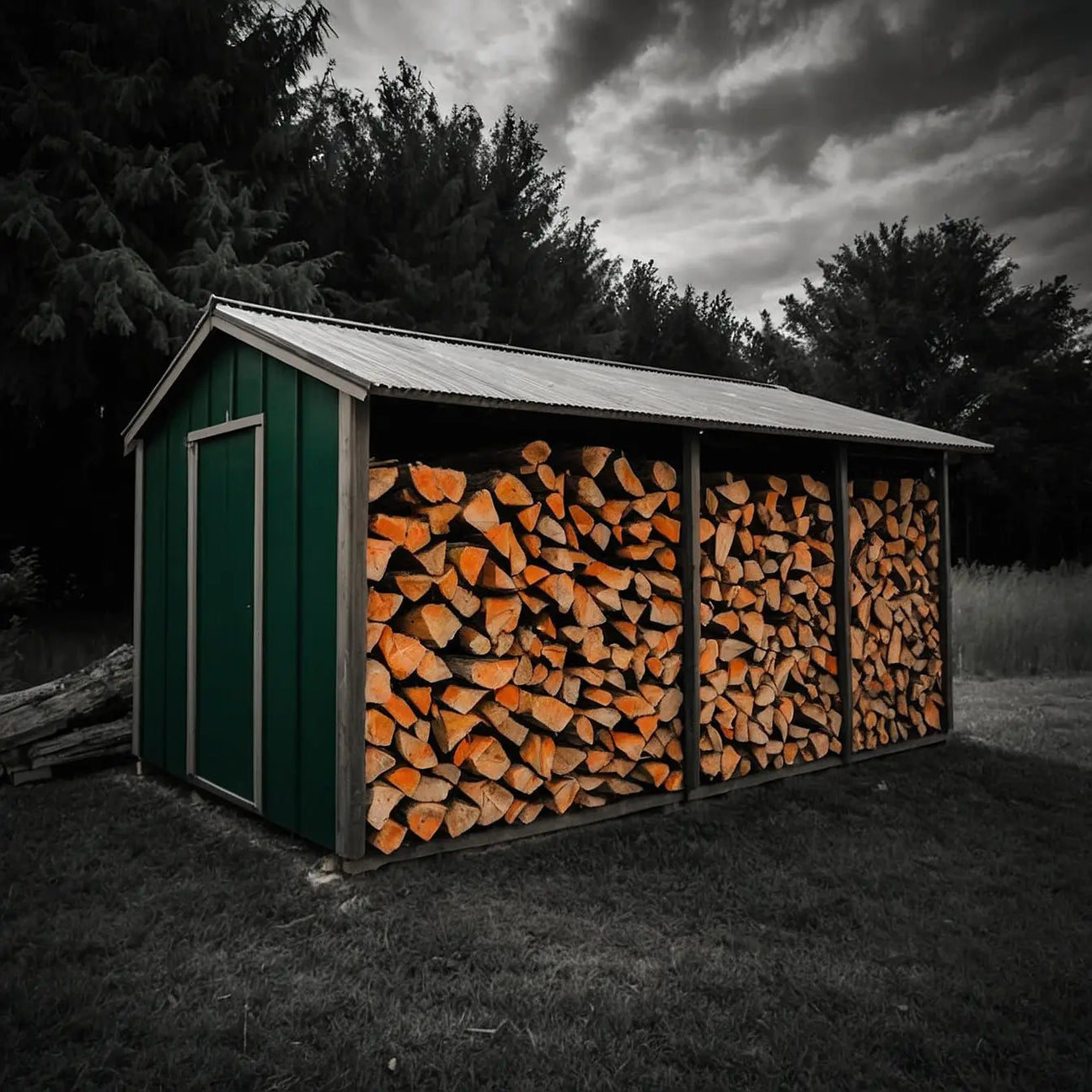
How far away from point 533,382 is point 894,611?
308cm

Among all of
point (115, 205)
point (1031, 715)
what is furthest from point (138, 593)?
point (1031, 715)

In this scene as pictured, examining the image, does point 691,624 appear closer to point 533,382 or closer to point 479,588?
point 479,588

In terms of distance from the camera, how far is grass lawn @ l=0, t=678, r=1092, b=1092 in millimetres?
2365

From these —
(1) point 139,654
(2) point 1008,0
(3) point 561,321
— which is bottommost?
(1) point 139,654

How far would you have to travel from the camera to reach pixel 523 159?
15023mm

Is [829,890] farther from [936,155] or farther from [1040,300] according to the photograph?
[1040,300]

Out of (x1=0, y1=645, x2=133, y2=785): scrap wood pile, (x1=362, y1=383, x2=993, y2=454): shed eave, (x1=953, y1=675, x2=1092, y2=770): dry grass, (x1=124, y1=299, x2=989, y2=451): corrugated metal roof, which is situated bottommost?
(x1=953, y1=675, x2=1092, y2=770): dry grass

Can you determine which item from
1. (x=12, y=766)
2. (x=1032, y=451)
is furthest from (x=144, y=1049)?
(x=1032, y=451)

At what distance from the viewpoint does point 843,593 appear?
544 centimetres

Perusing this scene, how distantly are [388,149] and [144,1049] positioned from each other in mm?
13060

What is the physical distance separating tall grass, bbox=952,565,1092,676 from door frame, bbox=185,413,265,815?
24.3 ft

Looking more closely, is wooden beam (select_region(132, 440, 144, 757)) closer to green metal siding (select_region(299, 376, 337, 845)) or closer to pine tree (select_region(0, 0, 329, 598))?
green metal siding (select_region(299, 376, 337, 845))

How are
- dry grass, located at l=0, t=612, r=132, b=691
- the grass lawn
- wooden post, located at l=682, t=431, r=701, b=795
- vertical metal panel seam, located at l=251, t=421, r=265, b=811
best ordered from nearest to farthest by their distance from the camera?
1. the grass lawn
2. vertical metal panel seam, located at l=251, t=421, r=265, b=811
3. wooden post, located at l=682, t=431, r=701, b=795
4. dry grass, located at l=0, t=612, r=132, b=691

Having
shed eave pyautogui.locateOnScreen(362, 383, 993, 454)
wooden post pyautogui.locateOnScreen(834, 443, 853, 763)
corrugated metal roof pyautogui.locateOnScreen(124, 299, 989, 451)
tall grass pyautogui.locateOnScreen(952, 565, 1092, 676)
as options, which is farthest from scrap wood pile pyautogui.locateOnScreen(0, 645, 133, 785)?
tall grass pyautogui.locateOnScreen(952, 565, 1092, 676)
